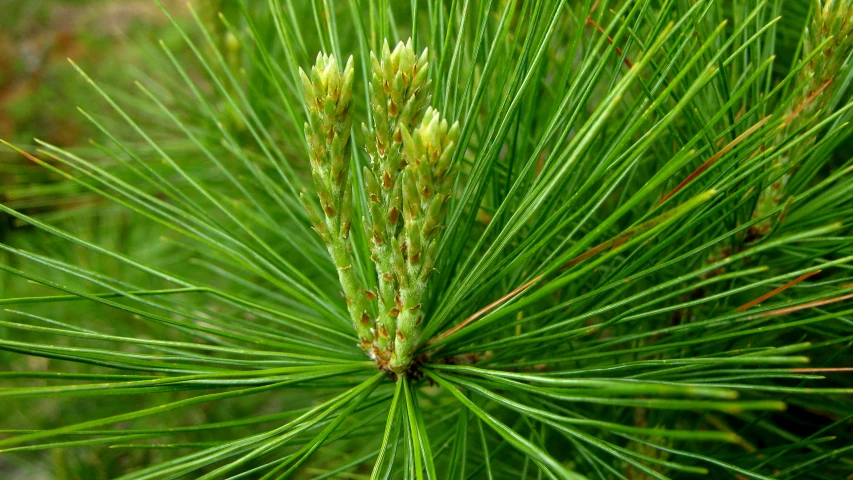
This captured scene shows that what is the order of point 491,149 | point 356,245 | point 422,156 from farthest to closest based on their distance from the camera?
point 356,245
point 491,149
point 422,156

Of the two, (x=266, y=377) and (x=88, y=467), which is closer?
(x=266, y=377)

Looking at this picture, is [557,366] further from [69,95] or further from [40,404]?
[69,95]

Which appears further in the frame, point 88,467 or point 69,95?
point 69,95

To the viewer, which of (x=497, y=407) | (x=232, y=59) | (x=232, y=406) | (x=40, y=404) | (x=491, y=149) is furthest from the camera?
(x=40, y=404)

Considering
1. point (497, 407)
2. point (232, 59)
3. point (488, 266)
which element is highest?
point (232, 59)

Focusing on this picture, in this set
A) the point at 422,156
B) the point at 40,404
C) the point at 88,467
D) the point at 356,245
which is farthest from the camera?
the point at 40,404

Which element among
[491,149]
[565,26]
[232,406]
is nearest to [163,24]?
[232,406]

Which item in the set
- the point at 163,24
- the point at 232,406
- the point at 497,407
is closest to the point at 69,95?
the point at 163,24

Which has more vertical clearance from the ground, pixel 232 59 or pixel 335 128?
pixel 232 59

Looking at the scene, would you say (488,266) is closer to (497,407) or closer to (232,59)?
(497,407)
